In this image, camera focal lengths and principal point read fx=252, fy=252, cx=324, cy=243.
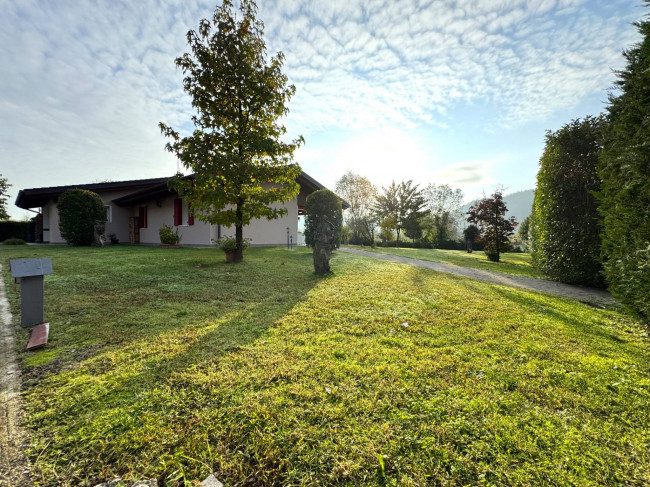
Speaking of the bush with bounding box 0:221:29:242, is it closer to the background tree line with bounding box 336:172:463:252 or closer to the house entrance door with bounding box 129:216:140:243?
the house entrance door with bounding box 129:216:140:243

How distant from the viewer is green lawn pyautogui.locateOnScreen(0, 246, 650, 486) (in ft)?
4.84

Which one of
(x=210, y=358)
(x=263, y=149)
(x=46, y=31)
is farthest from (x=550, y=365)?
(x=46, y=31)

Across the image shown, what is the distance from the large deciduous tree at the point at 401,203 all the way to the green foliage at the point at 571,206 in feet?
77.2

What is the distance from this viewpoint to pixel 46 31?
6504 millimetres

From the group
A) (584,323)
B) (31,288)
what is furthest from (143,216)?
(584,323)

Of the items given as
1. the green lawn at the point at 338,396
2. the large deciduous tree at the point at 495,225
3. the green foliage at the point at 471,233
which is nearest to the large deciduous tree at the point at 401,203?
the green foliage at the point at 471,233

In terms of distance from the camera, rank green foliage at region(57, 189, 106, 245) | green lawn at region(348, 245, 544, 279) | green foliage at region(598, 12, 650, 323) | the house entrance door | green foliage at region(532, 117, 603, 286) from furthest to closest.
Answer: the house entrance door
green foliage at region(57, 189, 106, 245)
green lawn at region(348, 245, 544, 279)
green foliage at region(532, 117, 603, 286)
green foliage at region(598, 12, 650, 323)

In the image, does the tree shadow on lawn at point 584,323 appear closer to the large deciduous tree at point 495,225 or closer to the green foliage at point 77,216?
the large deciduous tree at point 495,225

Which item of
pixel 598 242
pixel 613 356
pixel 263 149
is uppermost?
pixel 263 149

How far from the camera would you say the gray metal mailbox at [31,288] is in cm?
333

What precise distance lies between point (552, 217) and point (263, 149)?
28.5 ft

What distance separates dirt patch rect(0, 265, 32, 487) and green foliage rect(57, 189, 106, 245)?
14281 mm

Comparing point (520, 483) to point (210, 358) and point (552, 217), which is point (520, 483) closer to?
point (210, 358)

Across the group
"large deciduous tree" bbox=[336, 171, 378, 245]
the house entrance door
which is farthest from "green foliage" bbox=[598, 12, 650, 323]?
"large deciduous tree" bbox=[336, 171, 378, 245]
